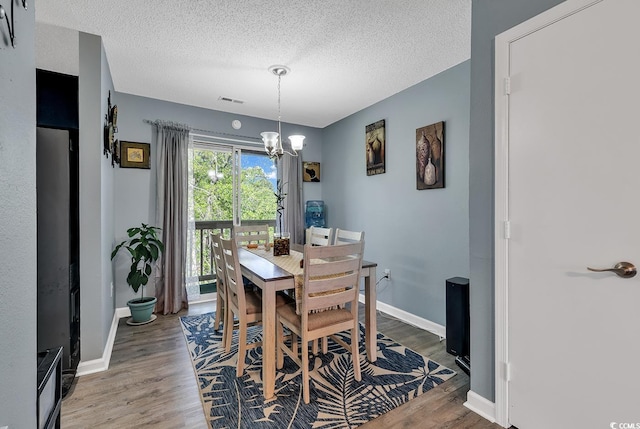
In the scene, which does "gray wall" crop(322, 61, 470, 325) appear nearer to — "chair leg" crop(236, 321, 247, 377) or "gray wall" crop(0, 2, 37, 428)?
"chair leg" crop(236, 321, 247, 377)

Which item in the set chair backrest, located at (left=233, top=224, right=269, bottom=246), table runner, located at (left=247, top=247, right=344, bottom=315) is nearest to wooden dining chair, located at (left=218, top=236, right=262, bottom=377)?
table runner, located at (left=247, top=247, right=344, bottom=315)

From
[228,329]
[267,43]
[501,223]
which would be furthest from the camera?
[228,329]

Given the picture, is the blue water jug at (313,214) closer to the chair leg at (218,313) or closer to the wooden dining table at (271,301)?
the chair leg at (218,313)

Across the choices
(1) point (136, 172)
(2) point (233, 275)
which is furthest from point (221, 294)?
(1) point (136, 172)

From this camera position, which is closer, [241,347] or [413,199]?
[241,347]

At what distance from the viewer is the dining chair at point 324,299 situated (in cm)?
189

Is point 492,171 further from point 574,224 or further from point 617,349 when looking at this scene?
point 617,349

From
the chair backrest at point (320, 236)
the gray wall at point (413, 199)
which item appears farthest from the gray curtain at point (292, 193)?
the chair backrest at point (320, 236)

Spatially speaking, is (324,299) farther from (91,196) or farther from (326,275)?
(91,196)

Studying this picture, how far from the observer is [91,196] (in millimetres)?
2320

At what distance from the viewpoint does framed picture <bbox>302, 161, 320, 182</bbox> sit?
15.8ft

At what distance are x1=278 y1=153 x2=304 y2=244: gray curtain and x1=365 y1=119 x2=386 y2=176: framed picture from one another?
121cm

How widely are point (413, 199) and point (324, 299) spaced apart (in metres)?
1.85

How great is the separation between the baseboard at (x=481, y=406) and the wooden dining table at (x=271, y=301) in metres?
0.77
